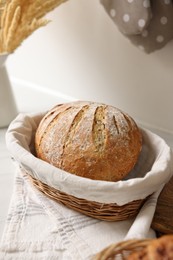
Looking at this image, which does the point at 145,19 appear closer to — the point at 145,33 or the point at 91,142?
the point at 145,33

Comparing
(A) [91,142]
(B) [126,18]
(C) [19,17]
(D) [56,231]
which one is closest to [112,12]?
(B) [126,18]

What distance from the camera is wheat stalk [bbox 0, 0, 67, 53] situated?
80 centimetres

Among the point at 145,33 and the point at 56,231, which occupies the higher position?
the point at 145,33

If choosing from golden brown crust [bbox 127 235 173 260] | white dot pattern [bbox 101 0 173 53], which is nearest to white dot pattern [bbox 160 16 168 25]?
white dot pattern [bbox 101 0 173 53]

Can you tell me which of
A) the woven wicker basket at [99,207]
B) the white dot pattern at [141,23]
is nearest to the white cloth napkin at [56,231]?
the woven wicker basket at [99,207]

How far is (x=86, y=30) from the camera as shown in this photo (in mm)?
978

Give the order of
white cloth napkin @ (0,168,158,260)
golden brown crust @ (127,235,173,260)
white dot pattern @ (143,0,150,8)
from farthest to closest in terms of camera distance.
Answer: white dot pattern @ (143,0,150,8) → white cloth napkin @ (0,168,158,260) → golden brown crust @ (127,235,173,260)

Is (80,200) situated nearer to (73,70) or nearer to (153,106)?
(153,106)

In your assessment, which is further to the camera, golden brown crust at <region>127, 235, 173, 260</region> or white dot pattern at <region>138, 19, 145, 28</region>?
white dot pattern at <region>138, 19, 145, 28</region>

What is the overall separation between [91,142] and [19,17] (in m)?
0.30

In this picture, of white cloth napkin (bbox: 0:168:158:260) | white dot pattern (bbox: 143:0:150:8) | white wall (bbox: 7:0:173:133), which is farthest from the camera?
white wall (bbox: 7:0:173:133)

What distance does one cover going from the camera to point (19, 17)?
808 mm

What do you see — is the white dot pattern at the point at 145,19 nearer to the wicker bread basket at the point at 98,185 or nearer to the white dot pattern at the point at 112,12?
the white dot pattern at the point at 112,12

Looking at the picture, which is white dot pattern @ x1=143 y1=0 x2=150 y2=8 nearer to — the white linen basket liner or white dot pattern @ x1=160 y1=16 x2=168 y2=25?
white dot pattern @ x1=160 y1=16 x2=168 y2=25
